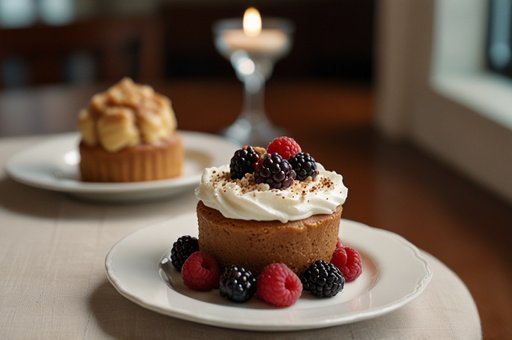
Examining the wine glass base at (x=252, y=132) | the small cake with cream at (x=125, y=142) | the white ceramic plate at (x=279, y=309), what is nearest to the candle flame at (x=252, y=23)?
the wine glass base at (x=252, y=132)

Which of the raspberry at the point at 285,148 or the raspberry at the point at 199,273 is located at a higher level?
the raspberry at the point at 285,148

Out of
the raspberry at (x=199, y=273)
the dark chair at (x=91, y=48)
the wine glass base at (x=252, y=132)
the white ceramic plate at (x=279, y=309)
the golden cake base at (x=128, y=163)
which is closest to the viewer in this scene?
the white ceramic plate at (x=279, y=309)

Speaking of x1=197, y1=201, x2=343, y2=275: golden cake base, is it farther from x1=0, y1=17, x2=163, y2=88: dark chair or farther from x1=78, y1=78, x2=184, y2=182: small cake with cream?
x1=0, y1=17, x2=163, y2=88: dark chair

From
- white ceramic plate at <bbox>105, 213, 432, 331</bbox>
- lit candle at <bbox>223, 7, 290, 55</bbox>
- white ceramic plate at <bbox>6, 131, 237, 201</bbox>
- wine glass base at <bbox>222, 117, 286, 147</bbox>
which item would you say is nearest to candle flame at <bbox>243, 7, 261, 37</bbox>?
lit candle at <bbox>223, 7, 290, 55</bbox>

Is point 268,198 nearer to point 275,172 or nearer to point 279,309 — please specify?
point 275,172

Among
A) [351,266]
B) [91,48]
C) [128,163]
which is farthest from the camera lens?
[91,48]

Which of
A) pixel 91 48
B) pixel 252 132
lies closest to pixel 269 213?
pixel 252 132

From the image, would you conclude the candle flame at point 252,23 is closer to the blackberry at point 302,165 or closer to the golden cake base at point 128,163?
the golden cake base at point 128,163
